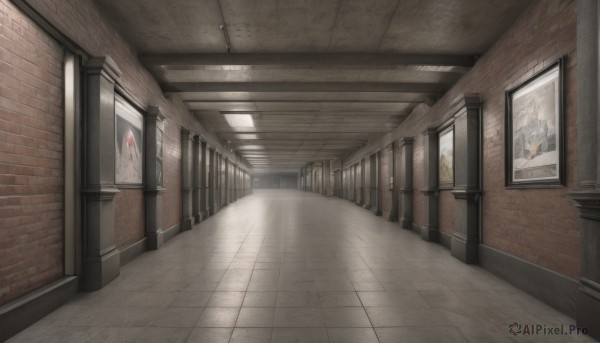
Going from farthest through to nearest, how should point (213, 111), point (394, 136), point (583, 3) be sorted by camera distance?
point (394, 136), point (213, 111), point (583, 3)

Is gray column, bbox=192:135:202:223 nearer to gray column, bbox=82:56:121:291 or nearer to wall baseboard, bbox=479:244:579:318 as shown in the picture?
gray column, bbox=82:56:121:291

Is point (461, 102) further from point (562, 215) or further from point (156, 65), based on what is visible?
point (156, 65)

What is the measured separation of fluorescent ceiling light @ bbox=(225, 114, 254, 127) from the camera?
34.2 feet

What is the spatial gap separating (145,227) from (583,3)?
7916 millimetres

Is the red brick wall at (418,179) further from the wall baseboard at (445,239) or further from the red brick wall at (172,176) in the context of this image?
the red brick wall at (172,176)

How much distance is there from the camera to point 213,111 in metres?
9.81

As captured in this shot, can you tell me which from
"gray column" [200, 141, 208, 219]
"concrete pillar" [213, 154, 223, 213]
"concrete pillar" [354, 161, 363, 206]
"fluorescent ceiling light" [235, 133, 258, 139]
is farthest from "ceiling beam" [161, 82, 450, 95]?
"concrete pillar" [354, 161, 363, 206]

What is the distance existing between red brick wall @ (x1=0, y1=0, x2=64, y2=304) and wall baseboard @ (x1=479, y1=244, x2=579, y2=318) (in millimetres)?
6087

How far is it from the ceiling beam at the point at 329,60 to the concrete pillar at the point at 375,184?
8.29 metres

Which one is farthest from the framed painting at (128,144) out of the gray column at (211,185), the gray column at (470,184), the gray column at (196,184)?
the gray column at (211,185)

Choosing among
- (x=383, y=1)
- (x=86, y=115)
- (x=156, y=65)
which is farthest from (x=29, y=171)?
(x=383, y=1)

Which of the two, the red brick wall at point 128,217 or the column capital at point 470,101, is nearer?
the red brick wall at point 128,217

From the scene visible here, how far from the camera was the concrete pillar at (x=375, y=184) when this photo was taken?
43.5 feet

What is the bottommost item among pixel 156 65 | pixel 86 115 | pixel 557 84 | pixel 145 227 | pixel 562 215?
pixel 145 227
